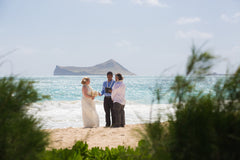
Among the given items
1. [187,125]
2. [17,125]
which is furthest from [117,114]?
[187,125]

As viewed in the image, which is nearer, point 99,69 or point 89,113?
point 89,113

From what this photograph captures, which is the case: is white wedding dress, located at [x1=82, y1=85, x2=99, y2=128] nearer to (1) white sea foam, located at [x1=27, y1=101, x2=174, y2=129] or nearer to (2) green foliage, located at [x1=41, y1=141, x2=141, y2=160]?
(1) white sea foam, located at [x1=27, y1=101, x2=174, y2=129]

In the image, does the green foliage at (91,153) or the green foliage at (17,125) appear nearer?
the green foliage at (17,125)

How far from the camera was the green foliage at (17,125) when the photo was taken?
2572mm

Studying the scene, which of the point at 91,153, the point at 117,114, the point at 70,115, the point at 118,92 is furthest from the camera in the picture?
the point at 70,115

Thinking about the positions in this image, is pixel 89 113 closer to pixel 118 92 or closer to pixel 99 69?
pixel 118 92

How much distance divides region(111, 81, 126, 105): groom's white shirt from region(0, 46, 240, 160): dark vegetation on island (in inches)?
230

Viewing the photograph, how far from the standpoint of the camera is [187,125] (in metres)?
2.44

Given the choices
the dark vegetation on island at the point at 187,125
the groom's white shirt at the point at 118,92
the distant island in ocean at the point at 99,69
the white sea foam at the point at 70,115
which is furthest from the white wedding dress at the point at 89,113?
the distant island in ocean at the point at 99,69

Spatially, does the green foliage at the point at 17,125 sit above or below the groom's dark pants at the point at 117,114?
above

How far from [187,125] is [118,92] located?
6415 mm

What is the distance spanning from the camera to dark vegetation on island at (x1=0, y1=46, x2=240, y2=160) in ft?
7.42

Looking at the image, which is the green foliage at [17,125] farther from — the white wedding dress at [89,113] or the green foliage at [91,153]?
the white wedding dress at [89,113]

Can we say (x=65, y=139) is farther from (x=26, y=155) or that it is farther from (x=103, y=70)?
(x=103, y=70)
